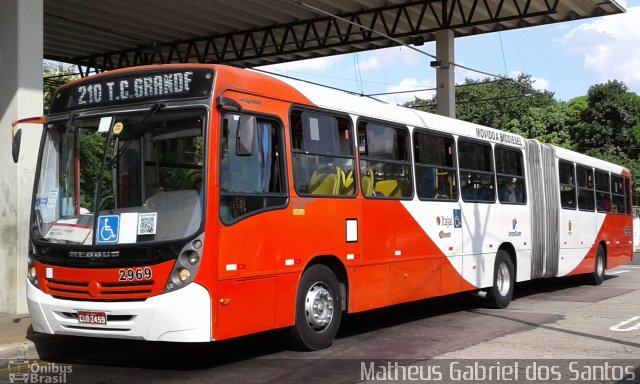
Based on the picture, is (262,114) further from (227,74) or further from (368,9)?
(368,9)

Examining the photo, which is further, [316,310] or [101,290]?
[316,310]

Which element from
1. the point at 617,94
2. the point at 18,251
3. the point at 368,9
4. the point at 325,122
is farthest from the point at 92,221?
the point at 617,94

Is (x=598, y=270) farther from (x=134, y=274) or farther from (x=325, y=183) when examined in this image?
(x=134, y=274)

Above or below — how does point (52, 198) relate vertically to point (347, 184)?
below

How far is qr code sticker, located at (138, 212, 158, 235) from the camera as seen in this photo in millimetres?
7074

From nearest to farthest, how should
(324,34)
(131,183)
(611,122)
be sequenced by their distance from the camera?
(131,183), (324,34), (611,122)

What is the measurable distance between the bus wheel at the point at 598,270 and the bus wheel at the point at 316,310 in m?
11.3

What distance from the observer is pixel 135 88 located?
25.2 ft

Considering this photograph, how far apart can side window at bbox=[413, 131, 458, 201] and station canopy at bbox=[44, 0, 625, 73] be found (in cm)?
762

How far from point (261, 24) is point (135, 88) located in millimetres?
14873

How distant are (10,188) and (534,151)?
10.1 metres

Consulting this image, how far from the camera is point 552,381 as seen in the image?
7.12 meters

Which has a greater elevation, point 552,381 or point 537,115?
point 537,115

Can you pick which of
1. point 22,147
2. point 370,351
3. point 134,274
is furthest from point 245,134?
point 22,147
